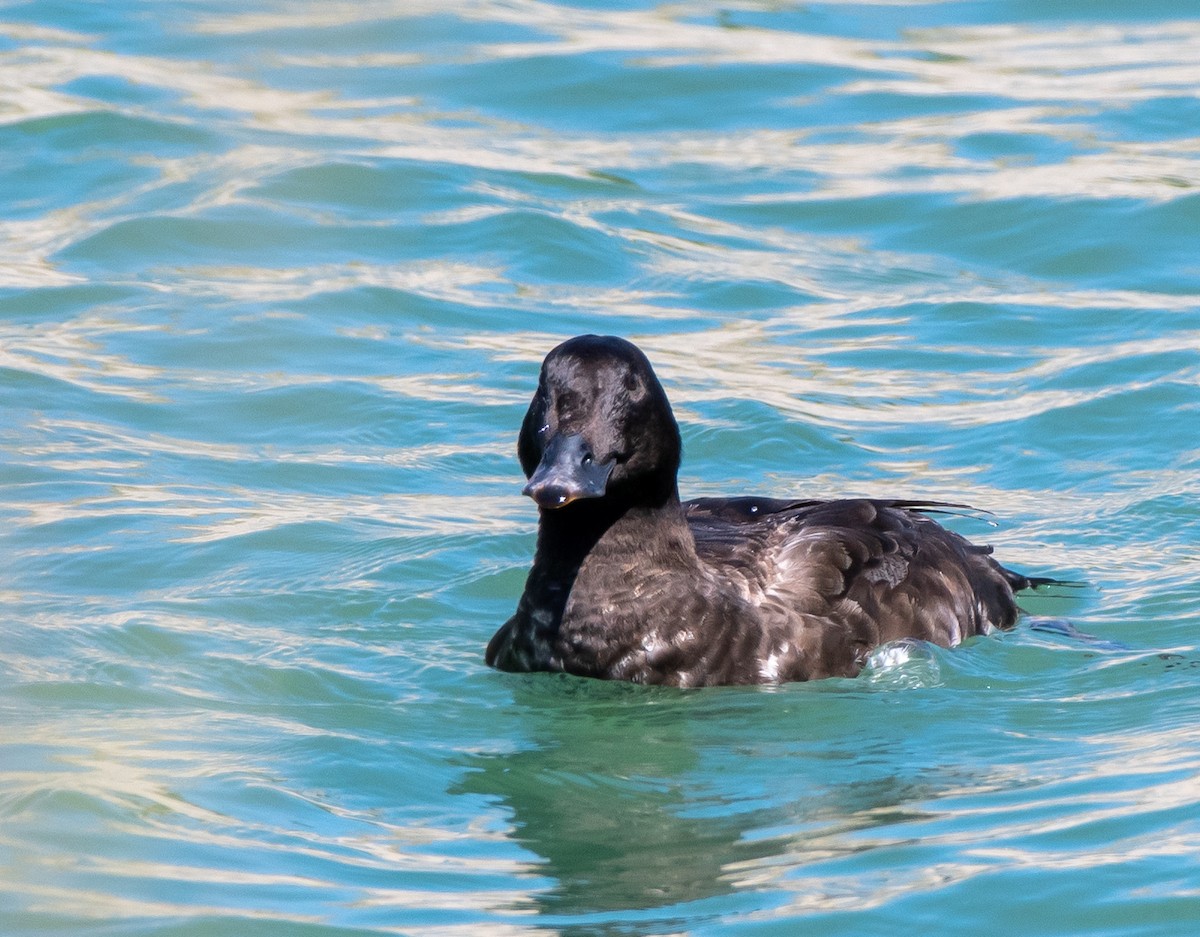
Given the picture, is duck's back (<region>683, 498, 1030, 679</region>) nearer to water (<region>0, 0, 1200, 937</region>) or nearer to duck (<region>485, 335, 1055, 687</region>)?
duck (<region>485, 335, 1055, 687</region>)

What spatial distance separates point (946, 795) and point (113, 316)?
7523 millimetres

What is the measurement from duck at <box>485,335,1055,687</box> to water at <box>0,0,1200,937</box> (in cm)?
14

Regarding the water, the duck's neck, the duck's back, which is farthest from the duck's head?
the water

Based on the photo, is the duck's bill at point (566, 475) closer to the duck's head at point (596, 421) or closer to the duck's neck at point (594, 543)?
the duck's head at point (596, 421)

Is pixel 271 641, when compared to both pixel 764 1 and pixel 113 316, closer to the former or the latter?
pixel 113 316

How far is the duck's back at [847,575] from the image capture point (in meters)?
7.21

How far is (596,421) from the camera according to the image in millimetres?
6734

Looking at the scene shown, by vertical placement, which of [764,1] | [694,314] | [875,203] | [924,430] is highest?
[764,1]

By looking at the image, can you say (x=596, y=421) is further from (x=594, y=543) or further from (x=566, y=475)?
(x=594, y=543)

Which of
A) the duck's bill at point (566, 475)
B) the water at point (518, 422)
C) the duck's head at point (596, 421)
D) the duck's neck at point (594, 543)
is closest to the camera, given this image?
the water at point (518, 422)

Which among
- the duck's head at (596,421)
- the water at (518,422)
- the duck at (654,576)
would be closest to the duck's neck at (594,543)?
the duck at (654,576)

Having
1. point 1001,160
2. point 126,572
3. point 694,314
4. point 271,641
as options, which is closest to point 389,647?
point 271,641

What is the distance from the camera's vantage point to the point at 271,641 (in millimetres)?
7836

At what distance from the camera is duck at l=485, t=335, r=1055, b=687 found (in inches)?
266
